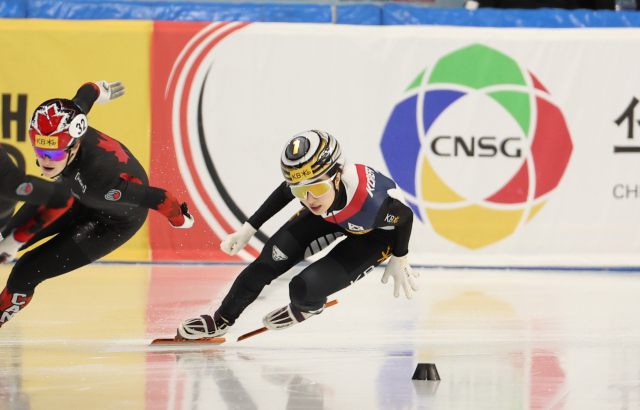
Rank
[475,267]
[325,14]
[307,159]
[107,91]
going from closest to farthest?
[307,159], [107,91], [475,267], [325,14]

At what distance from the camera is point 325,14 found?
20.2 ft

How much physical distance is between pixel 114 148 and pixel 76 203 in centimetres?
39

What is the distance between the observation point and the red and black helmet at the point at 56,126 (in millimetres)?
3053

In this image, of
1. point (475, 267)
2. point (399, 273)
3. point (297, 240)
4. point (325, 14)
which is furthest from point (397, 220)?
point (325, 14)

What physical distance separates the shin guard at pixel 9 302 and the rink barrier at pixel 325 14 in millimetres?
3373

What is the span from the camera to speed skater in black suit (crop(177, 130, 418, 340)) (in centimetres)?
299

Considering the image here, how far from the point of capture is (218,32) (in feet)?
19.6

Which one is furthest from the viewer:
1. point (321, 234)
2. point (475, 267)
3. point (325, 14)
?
point (325, 14)

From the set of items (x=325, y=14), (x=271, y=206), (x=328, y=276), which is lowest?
(x=328, y=276)

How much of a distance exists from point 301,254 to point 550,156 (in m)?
3.54

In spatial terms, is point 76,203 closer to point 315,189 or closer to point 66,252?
point 66,252

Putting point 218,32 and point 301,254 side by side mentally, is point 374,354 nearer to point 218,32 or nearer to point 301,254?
point 301,254

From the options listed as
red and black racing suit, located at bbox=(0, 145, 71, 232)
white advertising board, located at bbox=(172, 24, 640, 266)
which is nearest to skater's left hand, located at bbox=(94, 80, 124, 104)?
red and black racing suit, located at bbox=(0, 145, 71, 232)

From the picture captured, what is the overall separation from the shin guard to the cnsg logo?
3.46 metres
